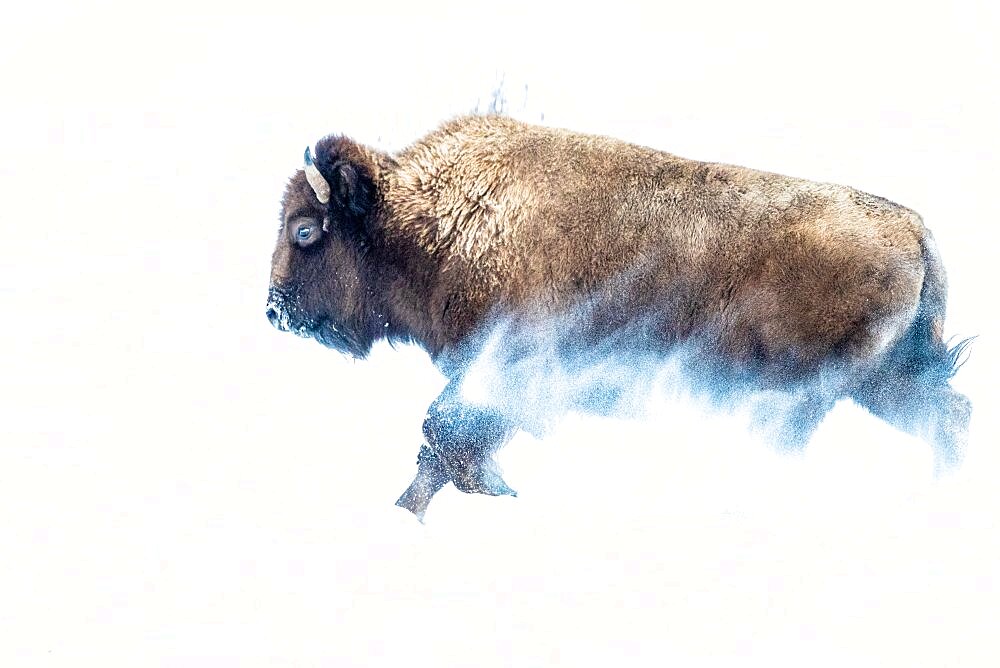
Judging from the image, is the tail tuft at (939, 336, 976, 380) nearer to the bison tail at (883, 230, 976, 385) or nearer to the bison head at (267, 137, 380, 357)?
the bison tail at (883, 230, 976, 385)

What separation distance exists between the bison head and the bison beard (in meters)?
0.01

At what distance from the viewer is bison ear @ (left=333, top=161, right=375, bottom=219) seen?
19.0 feet

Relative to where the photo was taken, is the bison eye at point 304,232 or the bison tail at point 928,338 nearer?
the bison tail at point 928,338

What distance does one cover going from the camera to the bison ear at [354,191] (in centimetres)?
580

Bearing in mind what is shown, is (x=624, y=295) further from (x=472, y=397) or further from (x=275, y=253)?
(x=275, y=253)

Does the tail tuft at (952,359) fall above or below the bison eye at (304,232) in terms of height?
above

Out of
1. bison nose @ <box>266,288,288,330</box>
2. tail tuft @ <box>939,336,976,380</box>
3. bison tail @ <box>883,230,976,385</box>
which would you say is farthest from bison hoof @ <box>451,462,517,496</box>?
tail tuft @ <box>939,336,976,380</box>

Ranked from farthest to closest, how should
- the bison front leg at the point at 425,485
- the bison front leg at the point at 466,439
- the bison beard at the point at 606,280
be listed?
the bison front leg at the point at 425,485 < the bison front leg at the point at 466,439 < the bison beard at the point at 606,280

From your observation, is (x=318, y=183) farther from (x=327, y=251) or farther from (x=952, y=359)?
(x=952, y=359)

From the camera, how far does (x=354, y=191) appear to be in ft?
19.0

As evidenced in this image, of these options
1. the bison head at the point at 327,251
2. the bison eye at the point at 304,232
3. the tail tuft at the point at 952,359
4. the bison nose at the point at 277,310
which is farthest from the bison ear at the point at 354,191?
the tail tuft at the point at 952,359

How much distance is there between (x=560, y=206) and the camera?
18.1 feet

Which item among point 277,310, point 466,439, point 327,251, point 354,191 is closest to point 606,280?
point 466,439

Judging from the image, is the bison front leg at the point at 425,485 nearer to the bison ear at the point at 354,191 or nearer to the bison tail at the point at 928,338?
the bison ear at the point at 354,191
